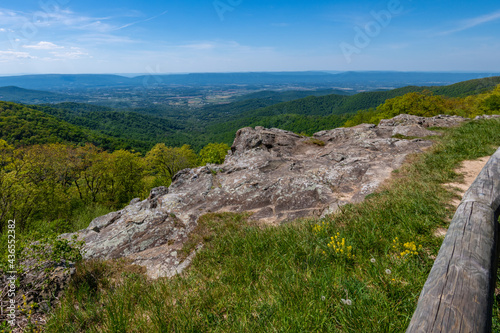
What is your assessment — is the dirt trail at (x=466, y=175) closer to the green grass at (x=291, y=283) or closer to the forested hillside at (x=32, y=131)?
the green grass at (x=291, y=283)

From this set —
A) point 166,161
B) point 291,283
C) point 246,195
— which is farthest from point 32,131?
point 291,283

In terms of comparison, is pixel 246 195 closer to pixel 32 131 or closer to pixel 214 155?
pixel 214 155

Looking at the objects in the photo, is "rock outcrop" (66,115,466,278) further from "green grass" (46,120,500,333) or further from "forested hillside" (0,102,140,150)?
"forested hillside" (0,102,140,150)

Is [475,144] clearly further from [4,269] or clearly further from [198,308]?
[4,269]

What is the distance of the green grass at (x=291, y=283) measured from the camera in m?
2.36

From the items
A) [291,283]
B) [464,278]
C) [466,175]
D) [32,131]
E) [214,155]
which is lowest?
[214,155]

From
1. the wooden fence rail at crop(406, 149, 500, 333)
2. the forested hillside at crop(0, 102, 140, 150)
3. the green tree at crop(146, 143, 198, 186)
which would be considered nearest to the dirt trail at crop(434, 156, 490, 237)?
the wooden fence rail at crop(406, 149, 500, 333)

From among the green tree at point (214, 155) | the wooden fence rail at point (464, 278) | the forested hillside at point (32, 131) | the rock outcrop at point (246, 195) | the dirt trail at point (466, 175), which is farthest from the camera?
the forested hillside at point (32, 131)

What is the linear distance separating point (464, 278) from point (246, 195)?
8247 mm

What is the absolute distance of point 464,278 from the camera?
1678 mm

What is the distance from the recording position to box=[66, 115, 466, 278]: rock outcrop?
24.1 ft

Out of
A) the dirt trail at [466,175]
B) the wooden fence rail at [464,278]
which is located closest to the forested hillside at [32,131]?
the wooden fence rail at [464,278]

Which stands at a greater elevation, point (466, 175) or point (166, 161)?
point (466, 175)

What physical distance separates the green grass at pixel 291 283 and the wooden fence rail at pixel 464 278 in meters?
0.70
